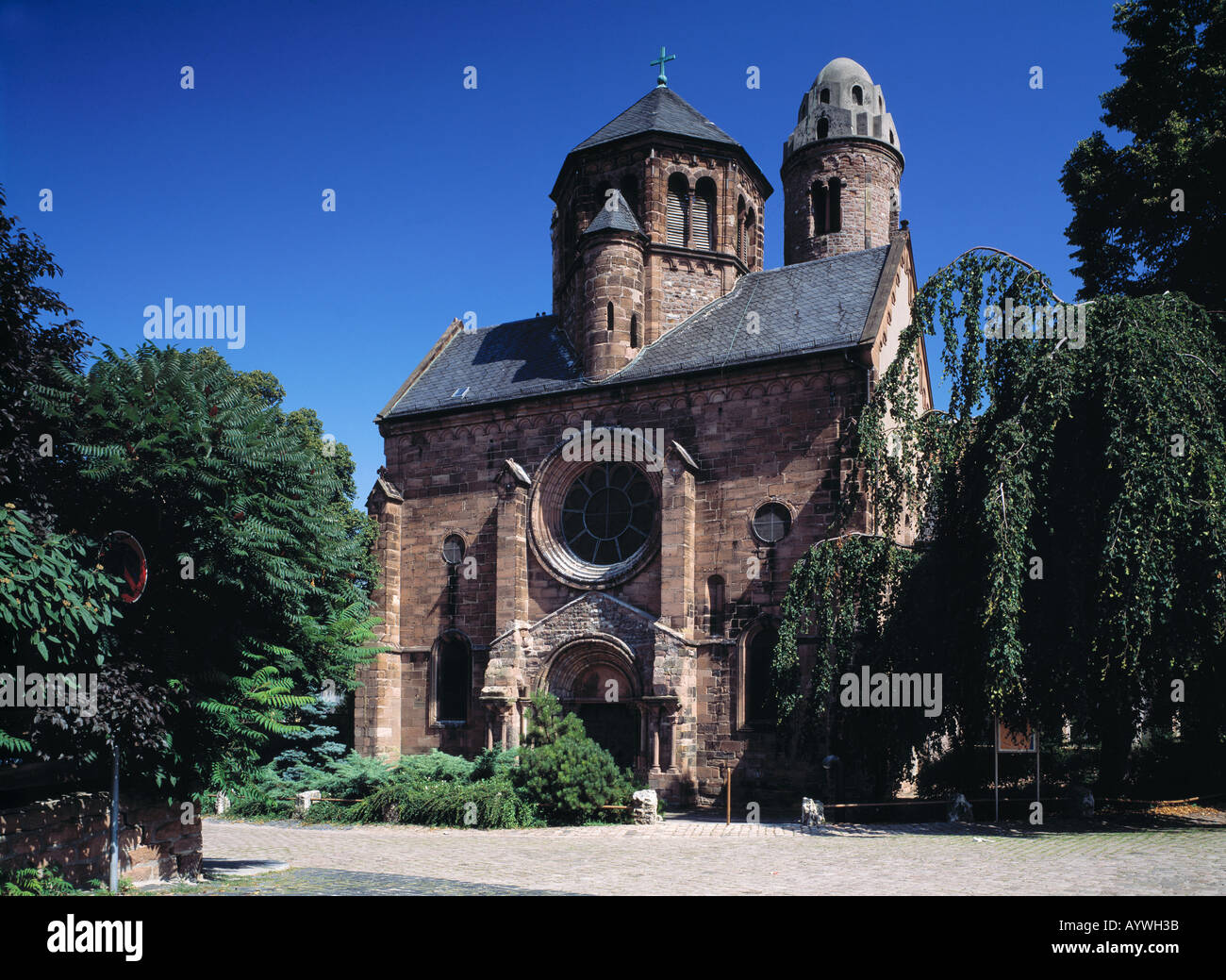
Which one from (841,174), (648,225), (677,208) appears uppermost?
(841,174)

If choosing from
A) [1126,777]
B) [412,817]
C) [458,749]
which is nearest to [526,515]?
[458,749]

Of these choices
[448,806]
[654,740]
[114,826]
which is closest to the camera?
[114,826]

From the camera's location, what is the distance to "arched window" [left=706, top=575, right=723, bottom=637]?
21.5 meters

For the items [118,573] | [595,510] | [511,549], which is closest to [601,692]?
[511,549]

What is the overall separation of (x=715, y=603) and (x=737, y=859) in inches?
354

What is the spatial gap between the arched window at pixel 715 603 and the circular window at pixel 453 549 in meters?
6.74

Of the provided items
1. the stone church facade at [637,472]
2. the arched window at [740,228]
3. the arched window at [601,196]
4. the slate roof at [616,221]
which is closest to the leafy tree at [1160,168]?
the stone church facade at [637,472]

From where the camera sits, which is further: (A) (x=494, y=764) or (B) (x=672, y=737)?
(B) (x=672, y=737)

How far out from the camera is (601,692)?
2269 centimetres

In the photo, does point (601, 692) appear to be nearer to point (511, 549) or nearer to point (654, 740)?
point (654, 740)

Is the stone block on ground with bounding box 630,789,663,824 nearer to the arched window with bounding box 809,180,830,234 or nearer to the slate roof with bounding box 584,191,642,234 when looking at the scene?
the slate roof with bounding box 584,191,642,234

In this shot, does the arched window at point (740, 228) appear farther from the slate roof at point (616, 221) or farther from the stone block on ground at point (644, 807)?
the stone block on ground at point (644, 807)

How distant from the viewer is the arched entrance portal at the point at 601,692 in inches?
880

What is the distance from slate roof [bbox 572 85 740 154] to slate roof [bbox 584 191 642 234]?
8.06ft
